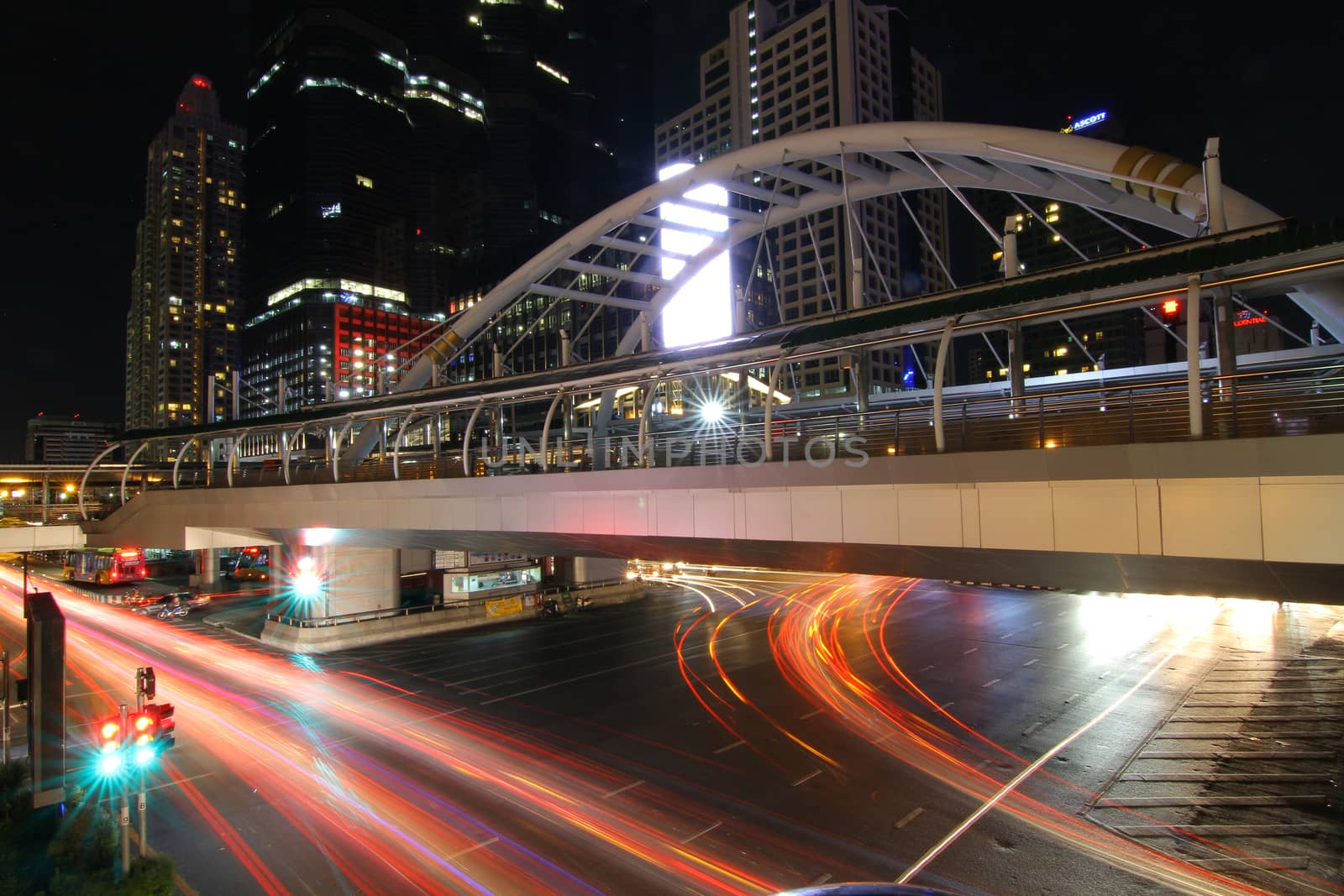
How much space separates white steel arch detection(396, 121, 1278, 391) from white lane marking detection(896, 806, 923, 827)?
50.3ft

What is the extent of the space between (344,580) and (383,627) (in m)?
2.80

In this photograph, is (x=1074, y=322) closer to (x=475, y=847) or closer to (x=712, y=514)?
(x=712, y=514)

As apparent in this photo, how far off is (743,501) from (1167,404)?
8009mm

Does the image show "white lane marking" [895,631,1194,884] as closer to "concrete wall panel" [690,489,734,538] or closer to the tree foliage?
"concrete wall panel" [690,489,734,538]

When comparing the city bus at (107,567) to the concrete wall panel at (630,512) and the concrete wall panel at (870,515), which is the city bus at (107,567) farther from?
the concrete wall panel at (870,515)

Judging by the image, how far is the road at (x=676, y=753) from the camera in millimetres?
11477

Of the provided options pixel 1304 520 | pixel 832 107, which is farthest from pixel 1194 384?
pixel 832 107

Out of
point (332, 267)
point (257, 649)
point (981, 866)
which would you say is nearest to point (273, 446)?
point (332, 267)

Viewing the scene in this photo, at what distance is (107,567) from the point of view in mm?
50719

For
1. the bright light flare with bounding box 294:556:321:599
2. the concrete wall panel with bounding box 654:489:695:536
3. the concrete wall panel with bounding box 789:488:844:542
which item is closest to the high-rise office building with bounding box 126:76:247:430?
the bright light flare with bounding box 294:556:321:599

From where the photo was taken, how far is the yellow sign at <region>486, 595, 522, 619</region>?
117 ft

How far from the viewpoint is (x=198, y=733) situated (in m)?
18.5

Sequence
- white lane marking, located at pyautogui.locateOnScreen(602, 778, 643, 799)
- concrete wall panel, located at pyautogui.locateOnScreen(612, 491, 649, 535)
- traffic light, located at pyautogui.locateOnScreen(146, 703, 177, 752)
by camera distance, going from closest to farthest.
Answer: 1. traffic light, located at pyautogui.locateOnScreen(146, 703, 177, 752)
2. white lane marking, located at pyautogui.locateOnScreen(602, 778, 643, 799)
3. concrete wall panel, located at pyautogui.locateOnScreen(612, 491, 649, 535)

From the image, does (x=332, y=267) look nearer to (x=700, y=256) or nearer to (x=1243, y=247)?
(x=700, y=256)
